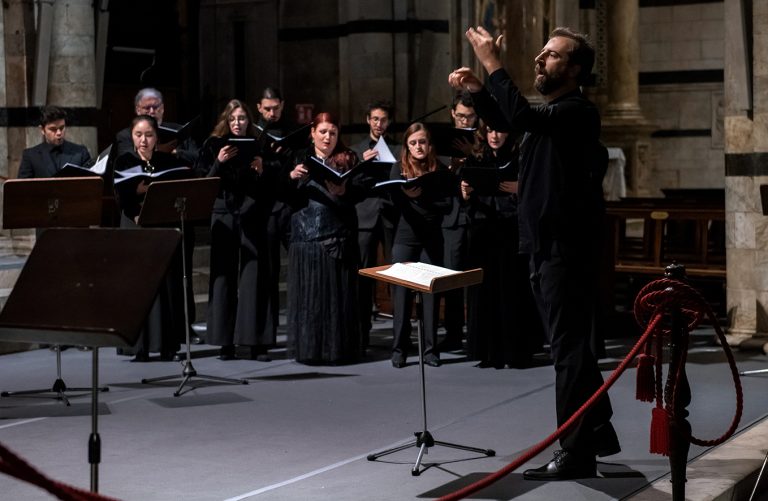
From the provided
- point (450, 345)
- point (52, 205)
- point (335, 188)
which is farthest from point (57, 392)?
point (450, 345)

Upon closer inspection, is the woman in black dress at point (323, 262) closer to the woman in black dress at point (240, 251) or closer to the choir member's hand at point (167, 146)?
the woman in black dress at point (240, 251)

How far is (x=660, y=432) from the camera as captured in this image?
509cm

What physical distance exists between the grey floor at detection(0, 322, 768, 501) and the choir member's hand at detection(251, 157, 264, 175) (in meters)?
1.30

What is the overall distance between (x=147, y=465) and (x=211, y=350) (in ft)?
12.0

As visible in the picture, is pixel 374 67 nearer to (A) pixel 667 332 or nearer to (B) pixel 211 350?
(B) pixel 211 350

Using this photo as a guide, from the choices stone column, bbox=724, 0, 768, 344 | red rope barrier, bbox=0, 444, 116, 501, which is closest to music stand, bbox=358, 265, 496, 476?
red rope barrier, bbox=0, 444, 116, 501

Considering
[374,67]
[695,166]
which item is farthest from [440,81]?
[695,166]

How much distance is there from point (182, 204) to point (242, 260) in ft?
3.71

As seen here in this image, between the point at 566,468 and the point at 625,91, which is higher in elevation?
the point at 625,91

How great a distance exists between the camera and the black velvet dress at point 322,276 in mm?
9000

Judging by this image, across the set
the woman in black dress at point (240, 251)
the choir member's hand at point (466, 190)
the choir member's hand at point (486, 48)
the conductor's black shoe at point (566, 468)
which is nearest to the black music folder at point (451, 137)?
the choir member's hand at point (466, 190)

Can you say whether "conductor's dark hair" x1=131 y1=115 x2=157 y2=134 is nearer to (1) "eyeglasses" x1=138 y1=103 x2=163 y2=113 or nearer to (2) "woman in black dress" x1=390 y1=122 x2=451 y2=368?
(1) "eyeglasses" x1=138 y1=103 x2=163 y2=113

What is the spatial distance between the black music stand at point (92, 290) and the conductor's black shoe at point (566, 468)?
2036 mm

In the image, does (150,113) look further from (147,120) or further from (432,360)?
(432,360)
